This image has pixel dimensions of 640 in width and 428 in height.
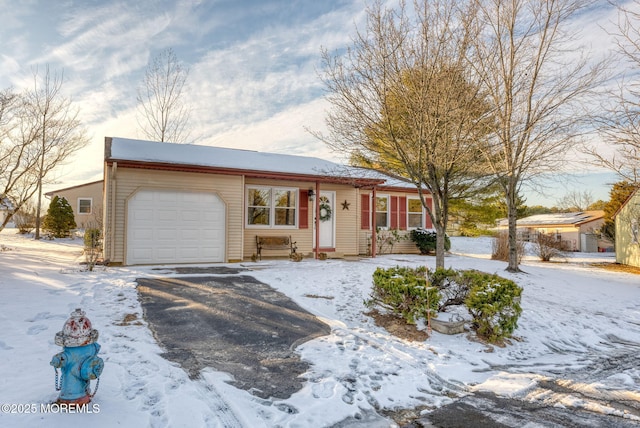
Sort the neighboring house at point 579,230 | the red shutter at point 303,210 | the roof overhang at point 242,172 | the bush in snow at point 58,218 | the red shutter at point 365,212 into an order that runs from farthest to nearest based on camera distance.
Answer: the neighboring house at point 579,230
the bush in snow at point 58,218
the red shutter at point 365,212
the red shutter at point 303,210
the roof overhang at point 242,172

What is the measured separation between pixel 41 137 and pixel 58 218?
748 cm

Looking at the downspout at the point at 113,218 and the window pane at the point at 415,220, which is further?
the window pane at the point at 415,220

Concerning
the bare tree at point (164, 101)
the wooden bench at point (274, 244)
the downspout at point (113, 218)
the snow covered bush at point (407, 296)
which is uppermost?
the bare tree at point (164, 101)

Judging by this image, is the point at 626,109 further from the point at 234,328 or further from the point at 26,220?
the point at 26,220

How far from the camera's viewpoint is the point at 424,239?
15.6 m

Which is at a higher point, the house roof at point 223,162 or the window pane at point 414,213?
the house roof at point 223,162

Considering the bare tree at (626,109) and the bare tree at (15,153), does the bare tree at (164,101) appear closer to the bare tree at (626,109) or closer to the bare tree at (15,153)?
the bare tree at (15,153)

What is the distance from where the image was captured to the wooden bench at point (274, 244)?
11922 mm

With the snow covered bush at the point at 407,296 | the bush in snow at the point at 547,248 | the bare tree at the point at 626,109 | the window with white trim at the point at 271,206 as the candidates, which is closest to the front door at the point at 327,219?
the window with white trim at the point at 271,206

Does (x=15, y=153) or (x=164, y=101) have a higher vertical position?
(x=164, y=101)

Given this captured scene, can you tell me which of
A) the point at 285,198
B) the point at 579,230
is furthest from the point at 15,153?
the point at 579,230

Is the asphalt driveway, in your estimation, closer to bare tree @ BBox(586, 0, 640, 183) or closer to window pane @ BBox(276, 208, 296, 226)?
window pane @ BBox(276, 208, 296, 226)

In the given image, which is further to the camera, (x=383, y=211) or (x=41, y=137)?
(x=383, y=211)

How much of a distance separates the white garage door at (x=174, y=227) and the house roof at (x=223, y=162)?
2.99 ft
